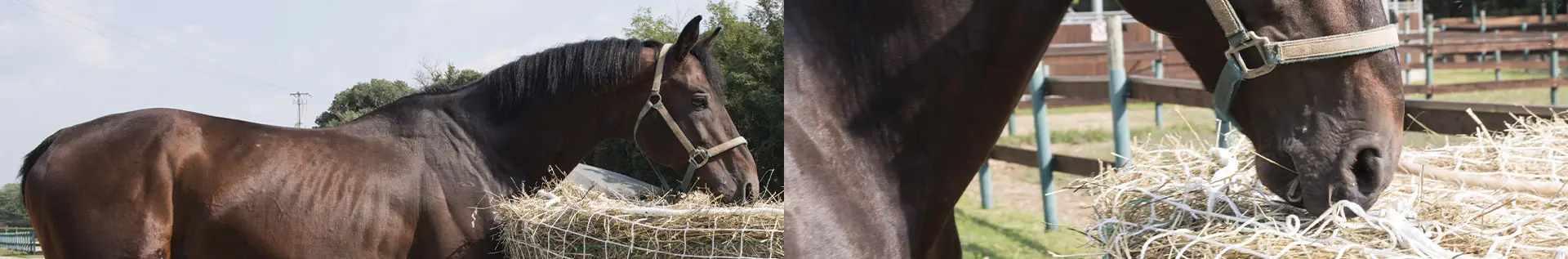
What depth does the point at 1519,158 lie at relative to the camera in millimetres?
1732

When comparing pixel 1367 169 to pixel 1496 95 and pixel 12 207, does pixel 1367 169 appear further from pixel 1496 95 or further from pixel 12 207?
pixel 1496 95

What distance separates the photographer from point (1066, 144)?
6453 mm

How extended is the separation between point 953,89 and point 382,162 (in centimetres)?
137

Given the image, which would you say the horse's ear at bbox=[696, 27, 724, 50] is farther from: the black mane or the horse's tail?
the horse's tail

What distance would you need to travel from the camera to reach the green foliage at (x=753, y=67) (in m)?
Result: 1.46

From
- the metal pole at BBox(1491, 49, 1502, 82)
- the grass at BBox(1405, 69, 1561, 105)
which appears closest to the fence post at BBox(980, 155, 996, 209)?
the grass at BBox(1405, 69, 1561, 105)

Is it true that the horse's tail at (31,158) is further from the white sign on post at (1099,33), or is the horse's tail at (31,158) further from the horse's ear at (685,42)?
the white sign on post at (1099,33)

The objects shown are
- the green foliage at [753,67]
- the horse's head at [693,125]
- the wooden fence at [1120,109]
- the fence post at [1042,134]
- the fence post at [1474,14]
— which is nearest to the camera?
the green foliage at [753,67]

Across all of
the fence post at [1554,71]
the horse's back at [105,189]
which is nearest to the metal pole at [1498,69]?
the fence post at [1554,71]

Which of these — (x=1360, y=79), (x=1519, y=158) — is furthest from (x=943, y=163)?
(x=1519, y=158)

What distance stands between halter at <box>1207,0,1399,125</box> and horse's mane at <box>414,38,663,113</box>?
3.14 feet

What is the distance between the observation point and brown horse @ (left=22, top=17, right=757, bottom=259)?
63.4 inches

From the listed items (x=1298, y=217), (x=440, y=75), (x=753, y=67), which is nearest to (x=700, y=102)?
(x=753, y=67)

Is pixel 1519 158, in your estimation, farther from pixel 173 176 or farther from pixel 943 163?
pixel 173 176
